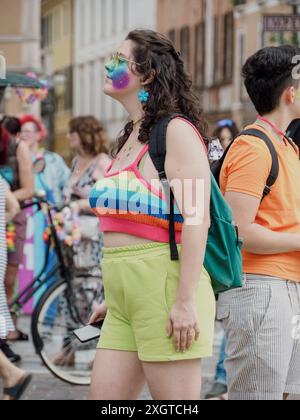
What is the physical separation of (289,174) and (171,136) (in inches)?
29.3

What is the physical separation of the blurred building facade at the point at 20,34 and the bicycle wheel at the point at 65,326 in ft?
94.1

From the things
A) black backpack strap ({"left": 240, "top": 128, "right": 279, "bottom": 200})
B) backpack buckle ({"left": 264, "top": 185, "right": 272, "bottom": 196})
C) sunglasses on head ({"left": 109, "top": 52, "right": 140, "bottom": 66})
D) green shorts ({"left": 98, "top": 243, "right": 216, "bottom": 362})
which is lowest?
green shorts ({"left": 98, "top": 243, "right": 216, "bottom": 362})

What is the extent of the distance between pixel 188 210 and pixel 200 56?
3636 cm

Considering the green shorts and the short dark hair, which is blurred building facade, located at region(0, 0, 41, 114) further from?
the green shorts

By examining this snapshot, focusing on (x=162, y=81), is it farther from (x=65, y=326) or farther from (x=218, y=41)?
(x=218, y=41)

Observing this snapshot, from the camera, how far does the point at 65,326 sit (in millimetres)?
8484

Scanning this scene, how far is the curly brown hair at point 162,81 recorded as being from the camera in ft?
14.4

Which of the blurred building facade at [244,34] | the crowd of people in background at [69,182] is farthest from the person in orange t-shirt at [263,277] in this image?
the blurred building facade at [244,34]

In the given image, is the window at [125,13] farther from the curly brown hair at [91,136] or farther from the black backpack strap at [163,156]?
the black backpack strap at [163,156]

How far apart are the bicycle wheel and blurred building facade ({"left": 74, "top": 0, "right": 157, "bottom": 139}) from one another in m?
37.7

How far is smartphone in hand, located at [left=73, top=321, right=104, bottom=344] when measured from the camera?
15.2ft

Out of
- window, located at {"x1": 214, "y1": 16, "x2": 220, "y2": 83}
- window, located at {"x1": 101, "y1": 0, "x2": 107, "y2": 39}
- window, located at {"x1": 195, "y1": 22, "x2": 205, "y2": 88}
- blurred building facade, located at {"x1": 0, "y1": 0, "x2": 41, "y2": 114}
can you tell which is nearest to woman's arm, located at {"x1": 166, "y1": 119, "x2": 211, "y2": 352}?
blurred building facade, located at {"x1": 0, "y1": 0, "x2": 41, "y2": 114}

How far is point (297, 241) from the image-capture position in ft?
15.7

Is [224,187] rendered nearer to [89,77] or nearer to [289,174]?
[289,174]
